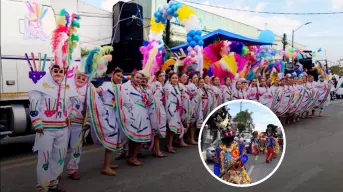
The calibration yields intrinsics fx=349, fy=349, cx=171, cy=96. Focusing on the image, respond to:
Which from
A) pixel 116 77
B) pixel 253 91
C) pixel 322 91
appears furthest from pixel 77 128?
pixel 322 91

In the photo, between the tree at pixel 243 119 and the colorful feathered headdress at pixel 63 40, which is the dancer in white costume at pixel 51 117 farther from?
the tree at pixel 243 119

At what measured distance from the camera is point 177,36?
75.3ft

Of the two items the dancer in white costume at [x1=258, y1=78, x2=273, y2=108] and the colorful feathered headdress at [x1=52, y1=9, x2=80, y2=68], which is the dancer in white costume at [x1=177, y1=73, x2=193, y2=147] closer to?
the colorful feathered headdress at [x1=52, y1=9, x2=80, y2=68]

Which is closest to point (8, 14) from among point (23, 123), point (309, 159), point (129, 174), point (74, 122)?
point (23, 123)

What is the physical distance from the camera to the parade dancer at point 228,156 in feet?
6.00

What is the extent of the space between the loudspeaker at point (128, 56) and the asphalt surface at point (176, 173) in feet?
12.8

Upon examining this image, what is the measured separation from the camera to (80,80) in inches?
174

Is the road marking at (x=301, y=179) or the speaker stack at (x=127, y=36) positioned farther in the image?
the speaker stack at (x=127, y=36)

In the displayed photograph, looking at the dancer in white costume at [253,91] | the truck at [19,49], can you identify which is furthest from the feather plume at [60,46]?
the dancer in white costume at [253,91]

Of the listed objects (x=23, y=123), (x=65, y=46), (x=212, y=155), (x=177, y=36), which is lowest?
(x=23, y=123)

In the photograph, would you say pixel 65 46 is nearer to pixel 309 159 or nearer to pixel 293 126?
pixel 309 159

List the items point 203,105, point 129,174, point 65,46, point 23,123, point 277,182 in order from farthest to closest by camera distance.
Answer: point 203,105, point 23,123, point 129,174, point 277,182, point 65,46

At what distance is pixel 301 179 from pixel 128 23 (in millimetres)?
8163

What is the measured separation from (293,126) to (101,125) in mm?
6693
